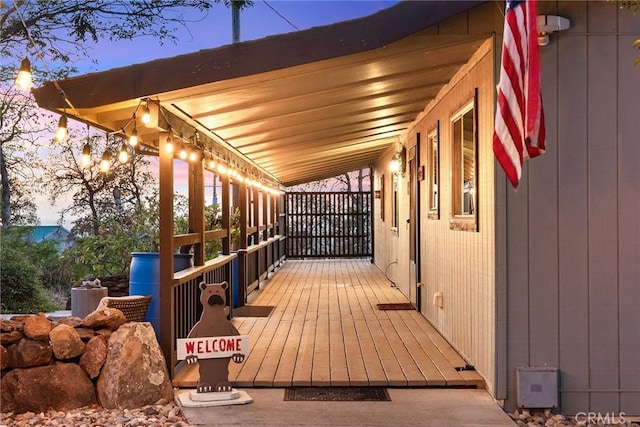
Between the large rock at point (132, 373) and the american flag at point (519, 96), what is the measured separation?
2.55 meters

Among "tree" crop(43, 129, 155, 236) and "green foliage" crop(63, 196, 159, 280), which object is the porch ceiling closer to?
"green foliage" crop(63, 196, 159, 280)

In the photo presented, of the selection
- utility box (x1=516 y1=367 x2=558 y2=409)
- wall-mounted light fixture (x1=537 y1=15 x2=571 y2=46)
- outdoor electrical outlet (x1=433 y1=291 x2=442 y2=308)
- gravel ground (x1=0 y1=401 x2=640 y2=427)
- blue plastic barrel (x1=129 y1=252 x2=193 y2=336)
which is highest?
wall-mounted light fixture (x1=537 y1=15 x2=571 y2=46)

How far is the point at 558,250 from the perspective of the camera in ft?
12.4

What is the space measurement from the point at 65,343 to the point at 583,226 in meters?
3.41

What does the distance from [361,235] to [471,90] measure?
11.8 meters

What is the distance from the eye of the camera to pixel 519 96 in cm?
311

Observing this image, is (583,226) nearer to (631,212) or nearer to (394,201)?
(631,212)

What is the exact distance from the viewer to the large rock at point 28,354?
3.89 metres

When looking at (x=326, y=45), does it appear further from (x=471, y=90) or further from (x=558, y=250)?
(x=558, y=250)

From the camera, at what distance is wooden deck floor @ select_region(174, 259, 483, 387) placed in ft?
13.9

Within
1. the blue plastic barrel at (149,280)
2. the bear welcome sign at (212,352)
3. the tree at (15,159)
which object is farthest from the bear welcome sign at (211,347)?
the tree at (15,159)

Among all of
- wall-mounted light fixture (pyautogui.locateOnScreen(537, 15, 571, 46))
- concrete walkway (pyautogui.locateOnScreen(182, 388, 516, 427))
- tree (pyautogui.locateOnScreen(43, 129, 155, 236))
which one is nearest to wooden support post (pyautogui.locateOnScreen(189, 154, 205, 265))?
concrete walkway (pyautogui.locateOnScreen(182, 388, 516, 427))

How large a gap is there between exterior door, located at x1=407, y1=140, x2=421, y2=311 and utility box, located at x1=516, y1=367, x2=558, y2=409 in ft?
11.3

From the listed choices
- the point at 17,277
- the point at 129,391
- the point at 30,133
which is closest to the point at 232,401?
the point at 129,391
